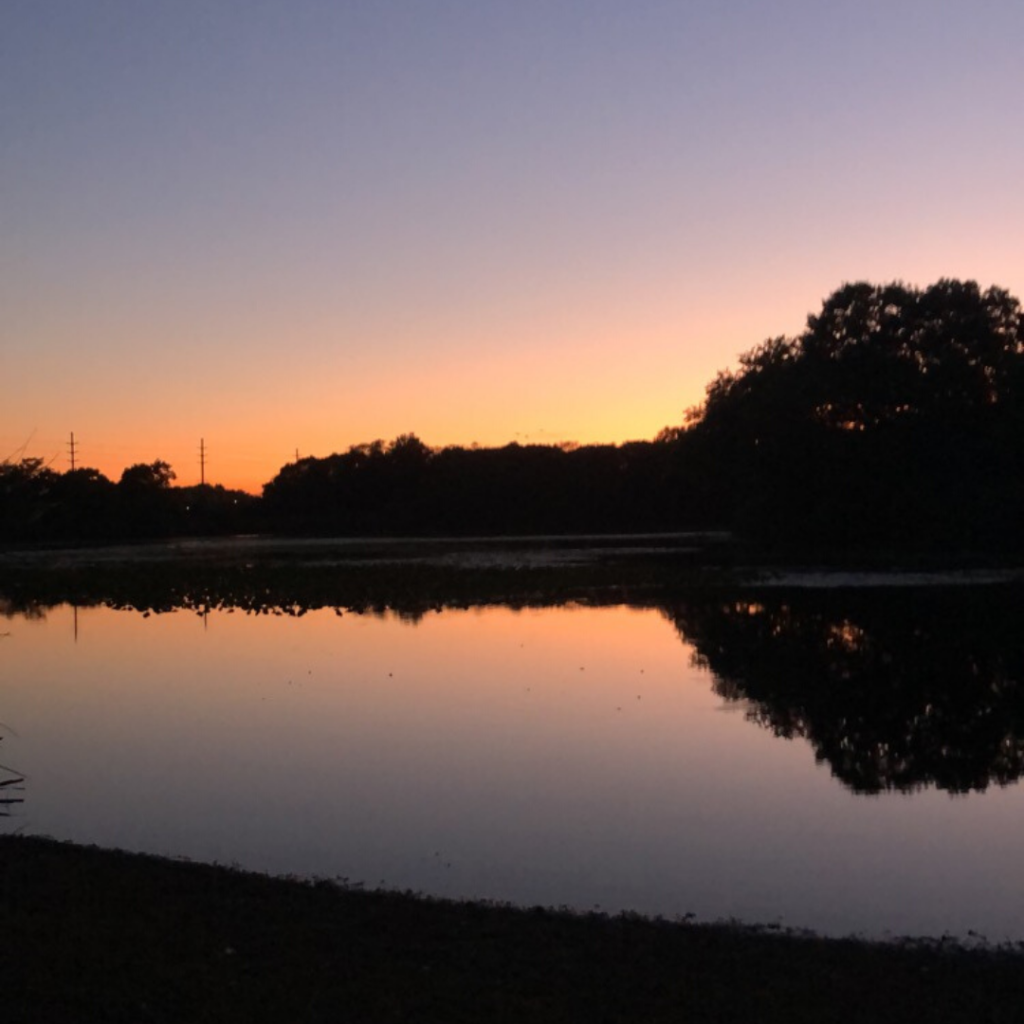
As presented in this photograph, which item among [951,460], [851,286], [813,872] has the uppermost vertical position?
[851,286]

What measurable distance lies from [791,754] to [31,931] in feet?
30.3

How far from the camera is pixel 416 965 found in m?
6.73

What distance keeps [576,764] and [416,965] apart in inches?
282

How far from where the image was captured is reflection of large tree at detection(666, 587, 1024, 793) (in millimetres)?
13945

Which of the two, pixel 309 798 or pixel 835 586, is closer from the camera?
pixel 309 798

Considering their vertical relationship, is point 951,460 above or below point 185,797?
above

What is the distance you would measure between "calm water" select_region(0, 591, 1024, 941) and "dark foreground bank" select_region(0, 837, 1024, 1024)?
1322mm

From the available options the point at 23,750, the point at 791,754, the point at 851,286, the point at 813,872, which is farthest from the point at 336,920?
the point at 851,286

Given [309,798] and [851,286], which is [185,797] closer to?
[309,798]

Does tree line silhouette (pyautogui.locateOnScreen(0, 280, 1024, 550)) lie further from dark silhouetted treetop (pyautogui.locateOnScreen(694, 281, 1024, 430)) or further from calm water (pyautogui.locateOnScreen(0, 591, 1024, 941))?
calm water (pyautogui.locateOnScreen(0, 591, 1024, 941))

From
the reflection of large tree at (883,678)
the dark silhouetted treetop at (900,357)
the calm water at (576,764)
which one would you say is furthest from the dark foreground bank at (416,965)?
the dark silhouetted treetop at (900,357)

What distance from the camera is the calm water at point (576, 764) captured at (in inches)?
379

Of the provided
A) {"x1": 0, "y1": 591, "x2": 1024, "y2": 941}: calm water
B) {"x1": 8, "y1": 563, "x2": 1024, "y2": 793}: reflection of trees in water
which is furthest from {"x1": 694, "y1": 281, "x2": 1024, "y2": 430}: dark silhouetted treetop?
{"x1": 0, "y1": 591, "x2": 1024, "y2": 941}: calm water

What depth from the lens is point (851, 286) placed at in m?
63.7
